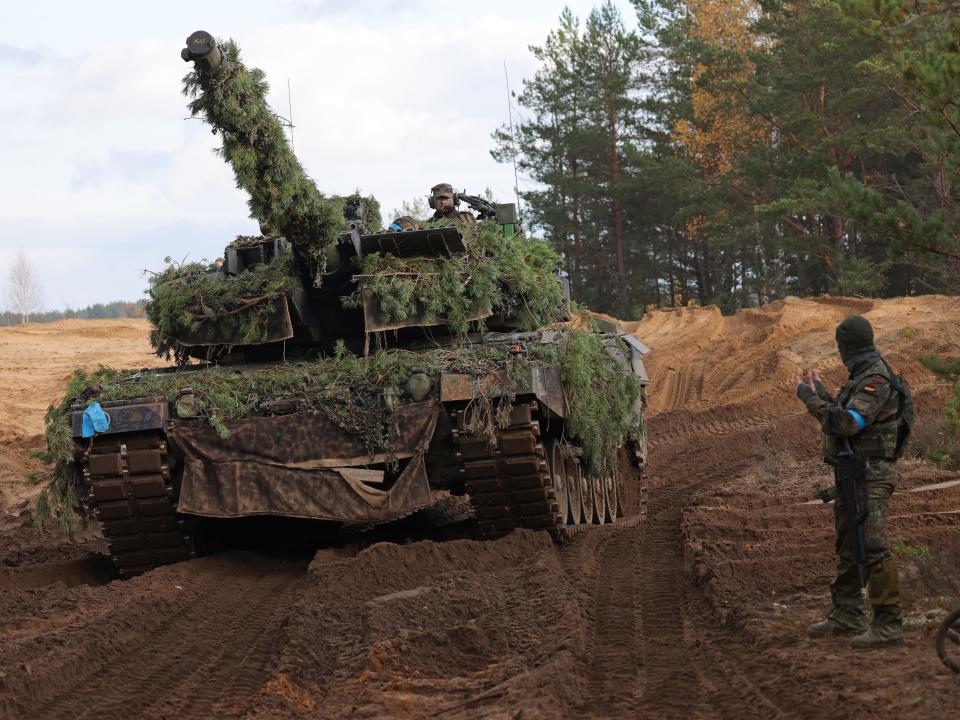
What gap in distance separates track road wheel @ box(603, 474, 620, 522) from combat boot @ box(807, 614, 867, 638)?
20.4ft

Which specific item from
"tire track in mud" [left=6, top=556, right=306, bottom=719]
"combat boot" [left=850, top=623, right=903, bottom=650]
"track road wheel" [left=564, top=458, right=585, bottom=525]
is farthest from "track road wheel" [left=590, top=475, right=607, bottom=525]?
"combat boot" [left=850, top=623, right=903, bottom=650]

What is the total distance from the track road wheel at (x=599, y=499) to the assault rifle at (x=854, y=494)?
561 centimetres

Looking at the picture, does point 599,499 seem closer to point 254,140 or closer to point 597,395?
point 597,395

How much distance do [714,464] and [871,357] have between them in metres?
9.78

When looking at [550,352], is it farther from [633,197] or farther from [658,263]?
[658,263]

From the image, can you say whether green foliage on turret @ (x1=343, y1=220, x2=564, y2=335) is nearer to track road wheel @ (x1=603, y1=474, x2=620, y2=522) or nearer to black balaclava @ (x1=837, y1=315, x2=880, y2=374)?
track road wheel @ (x1=603, y1=474, x2=620, y2=522)

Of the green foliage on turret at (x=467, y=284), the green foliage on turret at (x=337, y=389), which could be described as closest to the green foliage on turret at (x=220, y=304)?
the green foliage on turret at (x=337, y=389)

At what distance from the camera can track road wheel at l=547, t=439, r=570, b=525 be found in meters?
9.97

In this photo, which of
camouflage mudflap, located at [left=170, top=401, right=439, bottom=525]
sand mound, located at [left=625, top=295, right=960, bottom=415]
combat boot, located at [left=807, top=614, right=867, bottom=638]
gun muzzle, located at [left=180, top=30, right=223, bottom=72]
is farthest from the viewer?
sand mound, located at [left=625, top=295, right=960, bottom=415]

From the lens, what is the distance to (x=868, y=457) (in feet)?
18.7

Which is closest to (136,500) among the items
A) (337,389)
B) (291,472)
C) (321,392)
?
(291,472)

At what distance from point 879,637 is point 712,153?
3243 centimetres

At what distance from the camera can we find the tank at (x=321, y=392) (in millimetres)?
8852

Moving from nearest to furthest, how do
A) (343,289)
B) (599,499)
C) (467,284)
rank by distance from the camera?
(467,284) → (343,289) → (599,499)
